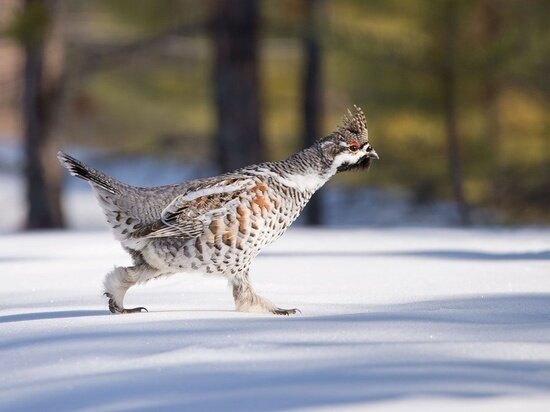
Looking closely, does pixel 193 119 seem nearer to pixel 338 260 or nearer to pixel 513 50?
pixel 513 50

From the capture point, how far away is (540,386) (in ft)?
10.7

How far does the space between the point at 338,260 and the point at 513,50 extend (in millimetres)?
8870

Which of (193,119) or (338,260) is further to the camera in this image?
(193,119)

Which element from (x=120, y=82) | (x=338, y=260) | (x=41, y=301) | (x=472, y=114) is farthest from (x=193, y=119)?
(x=41, y=301)

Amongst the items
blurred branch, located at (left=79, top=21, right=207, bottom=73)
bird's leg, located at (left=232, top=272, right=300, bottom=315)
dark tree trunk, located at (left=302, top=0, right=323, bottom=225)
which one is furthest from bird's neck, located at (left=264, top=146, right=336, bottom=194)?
dark tree trunk, located at (left=302, top=0, right=323, bottom=225)

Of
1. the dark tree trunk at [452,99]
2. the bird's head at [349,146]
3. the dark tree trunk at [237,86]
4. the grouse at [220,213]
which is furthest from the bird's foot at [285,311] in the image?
the dark tree trunk at [452,99]

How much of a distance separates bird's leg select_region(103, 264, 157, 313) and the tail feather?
391mm

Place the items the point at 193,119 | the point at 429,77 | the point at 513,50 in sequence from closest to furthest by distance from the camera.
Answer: the point at 513,50
the point at 429,77
the point at 193,119

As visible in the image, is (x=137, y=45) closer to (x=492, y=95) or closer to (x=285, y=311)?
(x=492, y=95)

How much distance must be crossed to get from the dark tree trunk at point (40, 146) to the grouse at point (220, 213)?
9.49 m

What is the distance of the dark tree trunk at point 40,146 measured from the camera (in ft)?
48.2

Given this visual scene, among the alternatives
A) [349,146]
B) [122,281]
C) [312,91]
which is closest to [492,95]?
[312,91]

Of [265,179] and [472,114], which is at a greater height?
[472,114]

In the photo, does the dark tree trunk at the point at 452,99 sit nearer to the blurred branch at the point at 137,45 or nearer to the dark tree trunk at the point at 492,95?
the dark tree trunk at the point at 492,95
